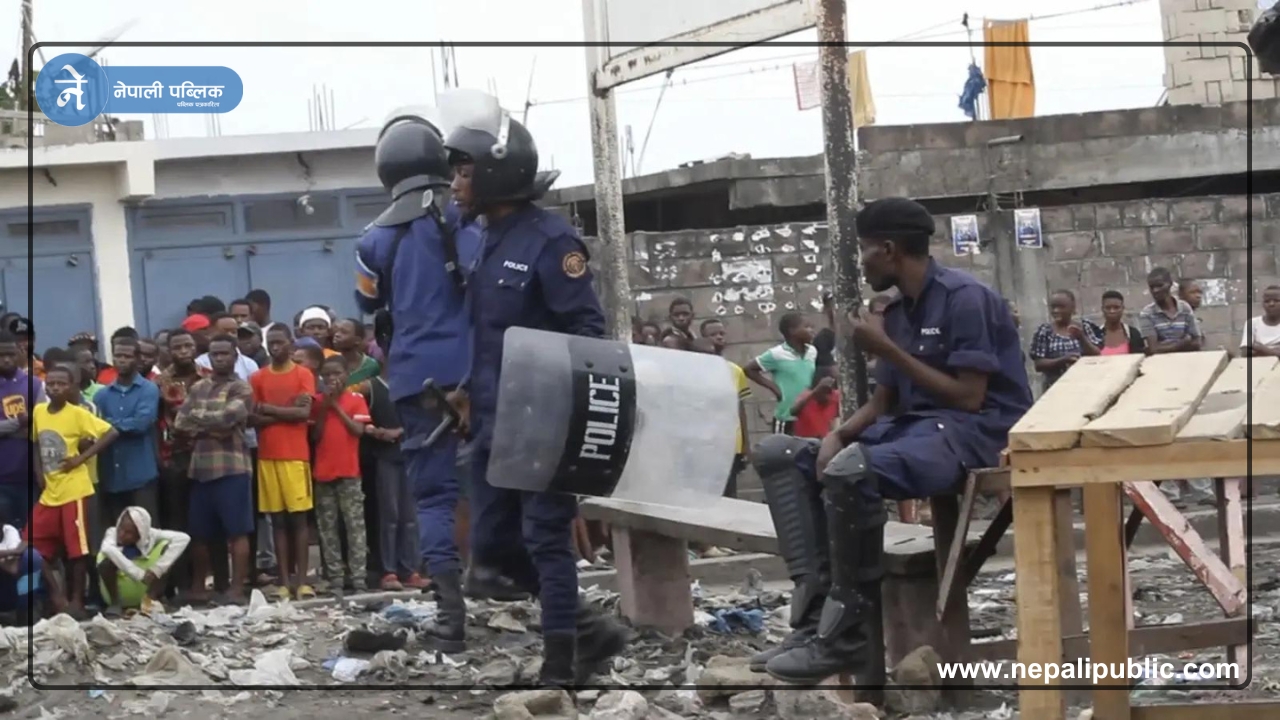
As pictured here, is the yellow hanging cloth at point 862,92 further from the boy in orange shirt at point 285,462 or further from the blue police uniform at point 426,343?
the blue police uniform at point 426,343

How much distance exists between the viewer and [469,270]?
5.91m

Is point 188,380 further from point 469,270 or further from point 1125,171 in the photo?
point 1125,171

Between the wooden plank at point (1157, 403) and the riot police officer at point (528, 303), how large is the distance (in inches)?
69.8

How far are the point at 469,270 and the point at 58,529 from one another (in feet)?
11.3

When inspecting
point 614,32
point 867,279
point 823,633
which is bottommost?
point 823,633

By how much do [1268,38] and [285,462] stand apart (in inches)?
236

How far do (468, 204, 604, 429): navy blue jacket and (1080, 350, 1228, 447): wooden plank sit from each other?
5.78 feet

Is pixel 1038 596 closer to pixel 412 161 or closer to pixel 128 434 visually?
pixel 412 161

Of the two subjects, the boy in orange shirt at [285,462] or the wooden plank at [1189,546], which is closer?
the wooden plank at [1189,546]

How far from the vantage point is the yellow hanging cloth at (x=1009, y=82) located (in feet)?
61.7

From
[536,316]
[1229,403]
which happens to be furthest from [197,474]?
[1229,403]

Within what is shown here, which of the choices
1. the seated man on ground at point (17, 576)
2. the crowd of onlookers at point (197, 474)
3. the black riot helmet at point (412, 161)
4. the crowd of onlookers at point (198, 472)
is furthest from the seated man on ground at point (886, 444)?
the seated man on ground at point (17, 576)

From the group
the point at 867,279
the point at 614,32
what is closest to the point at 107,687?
the point at 867,279

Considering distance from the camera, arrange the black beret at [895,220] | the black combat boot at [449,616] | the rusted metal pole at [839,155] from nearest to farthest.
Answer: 1. the black beret at [895,220]
2. the black combat boot at [449,616]
3. the rusted metal pole at [839,155]
